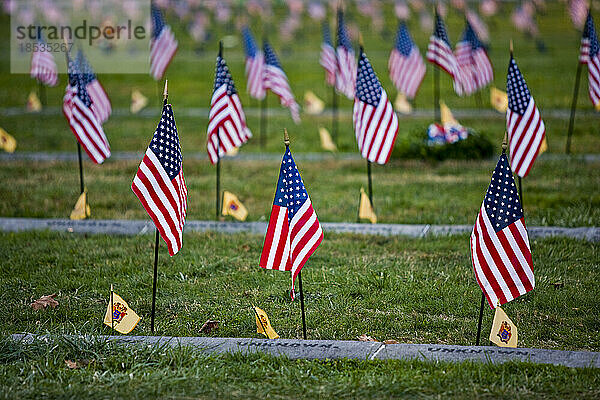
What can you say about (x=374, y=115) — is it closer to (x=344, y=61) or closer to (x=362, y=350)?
(x=362, y=350)

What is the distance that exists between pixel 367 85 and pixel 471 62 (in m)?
7.05

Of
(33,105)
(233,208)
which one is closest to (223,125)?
A: (233,208)

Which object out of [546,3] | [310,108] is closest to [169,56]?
[310,108]

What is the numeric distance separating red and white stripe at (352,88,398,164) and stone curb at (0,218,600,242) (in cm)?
84

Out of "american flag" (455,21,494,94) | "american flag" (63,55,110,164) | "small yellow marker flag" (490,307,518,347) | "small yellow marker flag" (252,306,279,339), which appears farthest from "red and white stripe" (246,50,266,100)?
"small yellow marker flag" (490,307,518,347)

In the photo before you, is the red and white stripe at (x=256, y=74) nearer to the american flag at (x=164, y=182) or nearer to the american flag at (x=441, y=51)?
the american flag at (x=441, y=51)

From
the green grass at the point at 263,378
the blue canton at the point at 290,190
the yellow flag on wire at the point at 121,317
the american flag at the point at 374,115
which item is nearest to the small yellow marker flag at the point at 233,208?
the american flag at the point at 374,115

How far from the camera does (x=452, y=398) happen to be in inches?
189

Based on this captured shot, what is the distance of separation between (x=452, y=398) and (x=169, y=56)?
40.9ft

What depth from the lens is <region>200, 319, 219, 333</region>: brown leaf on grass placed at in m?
6.13

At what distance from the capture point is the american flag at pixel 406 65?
1509cm

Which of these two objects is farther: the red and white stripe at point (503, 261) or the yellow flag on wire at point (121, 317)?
the yellow flag on wire at point (121, 317)

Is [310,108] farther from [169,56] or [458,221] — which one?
[458,221]

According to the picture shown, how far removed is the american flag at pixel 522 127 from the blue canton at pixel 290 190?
Result: 3451mm
